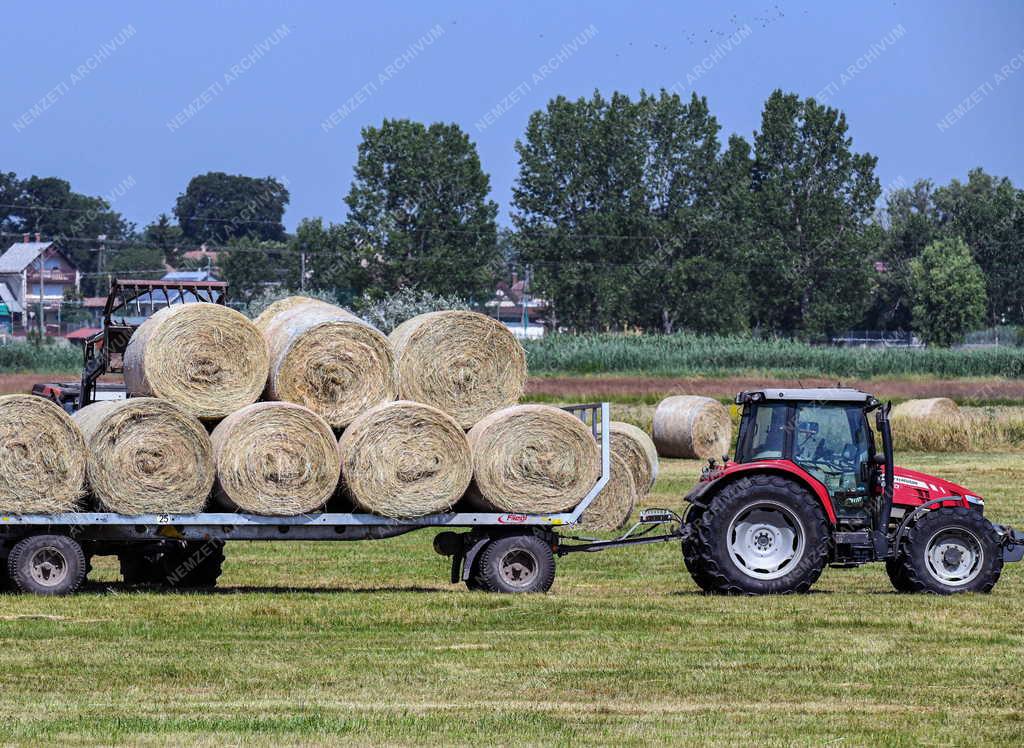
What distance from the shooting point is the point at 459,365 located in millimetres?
15273

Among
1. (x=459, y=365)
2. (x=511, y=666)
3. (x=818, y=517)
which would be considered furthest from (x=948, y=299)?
(x=511, y=666)

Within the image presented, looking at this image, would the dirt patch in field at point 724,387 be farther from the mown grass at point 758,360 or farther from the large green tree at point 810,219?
the large green tree at point 810,219

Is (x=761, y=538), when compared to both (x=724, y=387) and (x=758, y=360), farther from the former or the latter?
(x=758, y=360)

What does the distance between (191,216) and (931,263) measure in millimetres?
70286

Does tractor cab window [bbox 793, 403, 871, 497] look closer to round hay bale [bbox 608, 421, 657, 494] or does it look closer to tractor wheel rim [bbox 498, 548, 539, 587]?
tractor wheel rim [bbox 498, 548, 539, 587]

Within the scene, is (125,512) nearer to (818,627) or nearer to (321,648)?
(321,648)

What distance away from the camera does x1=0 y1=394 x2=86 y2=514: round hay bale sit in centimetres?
1408

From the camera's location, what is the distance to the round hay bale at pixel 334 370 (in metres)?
14.7

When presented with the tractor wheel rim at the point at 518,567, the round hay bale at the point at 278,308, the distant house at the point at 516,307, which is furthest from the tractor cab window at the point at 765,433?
the distant house at the point at 516,307

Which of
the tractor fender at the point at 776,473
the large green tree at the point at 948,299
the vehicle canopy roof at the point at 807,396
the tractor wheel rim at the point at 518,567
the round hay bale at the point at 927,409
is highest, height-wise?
the large green tree at the point at 948,299

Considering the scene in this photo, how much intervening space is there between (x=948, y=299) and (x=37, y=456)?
81.8 meters

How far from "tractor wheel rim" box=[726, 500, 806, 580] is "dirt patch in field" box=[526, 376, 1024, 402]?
30.3m

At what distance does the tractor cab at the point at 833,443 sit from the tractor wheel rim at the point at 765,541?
1.54ft

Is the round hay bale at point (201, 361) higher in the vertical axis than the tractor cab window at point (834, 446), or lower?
higher
